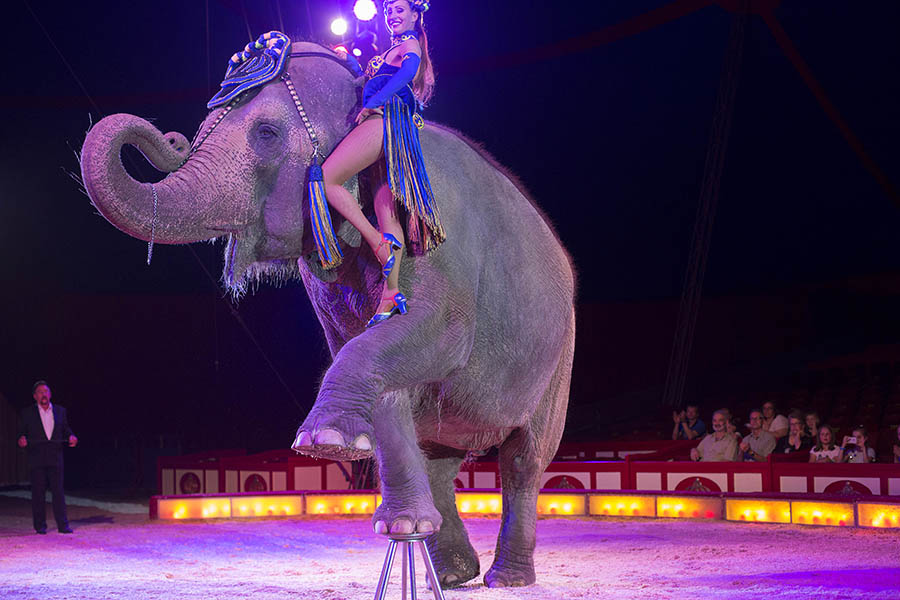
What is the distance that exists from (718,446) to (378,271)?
23.8 feet

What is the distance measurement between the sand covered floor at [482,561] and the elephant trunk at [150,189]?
1890mm

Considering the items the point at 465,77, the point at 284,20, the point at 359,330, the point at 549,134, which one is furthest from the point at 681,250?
the point at 359,330

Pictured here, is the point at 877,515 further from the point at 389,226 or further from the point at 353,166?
A: the point at 353,166

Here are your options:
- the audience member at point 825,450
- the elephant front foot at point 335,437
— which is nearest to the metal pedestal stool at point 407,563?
the elephant front foot at point 335,437

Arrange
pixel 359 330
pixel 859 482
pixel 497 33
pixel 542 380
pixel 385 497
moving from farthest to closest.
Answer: pixel 497 33
pixel 859 482
pixel 542 380
pixel 359 330
pixel 385 497

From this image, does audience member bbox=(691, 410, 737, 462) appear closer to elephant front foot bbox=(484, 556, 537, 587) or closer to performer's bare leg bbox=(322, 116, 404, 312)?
elephant front foot bbox=(484, 556, 537, 587)

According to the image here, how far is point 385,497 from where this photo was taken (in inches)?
125

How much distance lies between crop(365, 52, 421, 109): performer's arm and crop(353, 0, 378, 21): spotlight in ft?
1.68

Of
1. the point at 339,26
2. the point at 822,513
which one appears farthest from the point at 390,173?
the point at 822,513

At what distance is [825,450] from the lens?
8.77 meters

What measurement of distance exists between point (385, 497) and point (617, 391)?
51.1 ft

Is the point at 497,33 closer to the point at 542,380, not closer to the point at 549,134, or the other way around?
the point at 549,134

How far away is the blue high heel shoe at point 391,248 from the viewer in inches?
130

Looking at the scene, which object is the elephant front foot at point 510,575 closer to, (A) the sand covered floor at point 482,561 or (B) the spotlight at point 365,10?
(A) the sand covered floor at point 482,561
